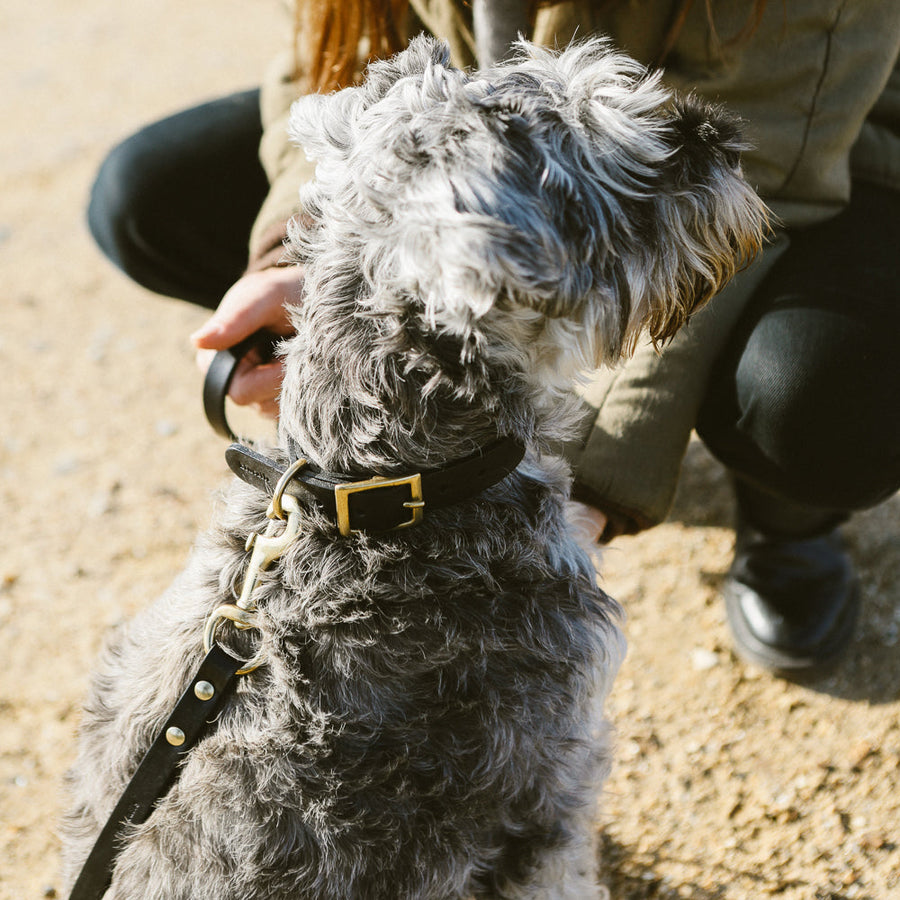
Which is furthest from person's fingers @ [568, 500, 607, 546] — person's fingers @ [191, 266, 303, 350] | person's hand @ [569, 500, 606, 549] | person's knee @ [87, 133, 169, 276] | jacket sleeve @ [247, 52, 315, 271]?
person's knee @ [87, 133, 169, 276]

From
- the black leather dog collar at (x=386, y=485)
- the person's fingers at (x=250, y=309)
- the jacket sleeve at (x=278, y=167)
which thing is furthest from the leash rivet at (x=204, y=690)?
the jacket sleeve at (x=278, y=167)

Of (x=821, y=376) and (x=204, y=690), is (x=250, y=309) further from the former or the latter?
(x=821, y=376)

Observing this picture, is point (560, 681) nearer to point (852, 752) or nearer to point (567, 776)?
point (567, 776)

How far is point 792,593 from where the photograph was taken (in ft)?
9.91

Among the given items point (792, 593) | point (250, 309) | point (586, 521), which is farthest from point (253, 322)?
point (792, 593)

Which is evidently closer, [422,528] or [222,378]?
[422,528]

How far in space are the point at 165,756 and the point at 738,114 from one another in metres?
2.13

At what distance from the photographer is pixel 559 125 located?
1660 mm

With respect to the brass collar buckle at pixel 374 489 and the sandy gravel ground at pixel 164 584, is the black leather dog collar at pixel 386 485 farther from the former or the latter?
the sandy gravel ground at pixel 164 584

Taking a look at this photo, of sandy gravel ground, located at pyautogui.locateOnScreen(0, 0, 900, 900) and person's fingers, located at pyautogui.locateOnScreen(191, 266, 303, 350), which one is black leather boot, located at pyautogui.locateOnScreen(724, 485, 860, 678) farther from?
person's fingers, located at pyautogui.locateOnScreen(191, 266, 303, 350)

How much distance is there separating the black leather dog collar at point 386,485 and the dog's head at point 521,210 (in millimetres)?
196

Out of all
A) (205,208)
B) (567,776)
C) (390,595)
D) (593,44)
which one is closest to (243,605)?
(390,595)

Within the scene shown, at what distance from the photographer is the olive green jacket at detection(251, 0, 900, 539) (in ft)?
7.55

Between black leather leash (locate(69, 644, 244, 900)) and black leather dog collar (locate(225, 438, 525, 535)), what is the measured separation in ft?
1.19
